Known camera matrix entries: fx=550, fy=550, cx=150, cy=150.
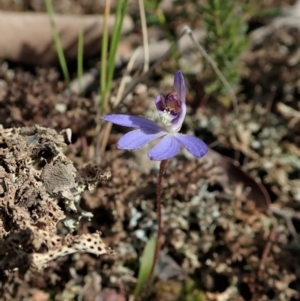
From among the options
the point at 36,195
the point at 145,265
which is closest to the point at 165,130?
the point at 36,195

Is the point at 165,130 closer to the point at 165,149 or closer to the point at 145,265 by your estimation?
the point at 165,149

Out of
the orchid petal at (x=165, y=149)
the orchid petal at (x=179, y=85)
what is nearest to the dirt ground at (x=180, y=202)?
the orchid petal at (x=165, y=149)

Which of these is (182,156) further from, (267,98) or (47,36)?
(47,36)

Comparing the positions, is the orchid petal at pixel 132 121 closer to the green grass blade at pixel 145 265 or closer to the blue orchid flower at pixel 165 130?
the blue orchid flower at pixel 165 130

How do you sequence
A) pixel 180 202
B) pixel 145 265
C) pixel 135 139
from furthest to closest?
1. pixel 180 202
2. pixel 145 265
3. pixel 135 139

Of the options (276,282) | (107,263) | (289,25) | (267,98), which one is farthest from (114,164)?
(289,25)

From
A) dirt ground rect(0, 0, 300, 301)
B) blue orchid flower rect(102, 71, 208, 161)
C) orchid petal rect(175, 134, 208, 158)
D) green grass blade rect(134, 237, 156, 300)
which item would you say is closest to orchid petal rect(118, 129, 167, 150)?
blue orchid flower rect(102, 71, 208, 161)
